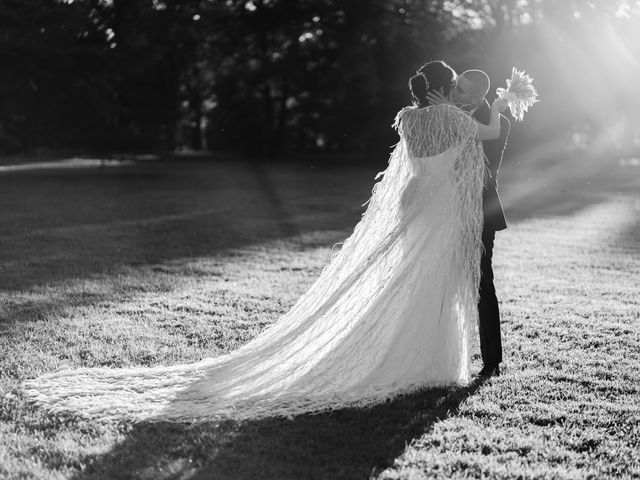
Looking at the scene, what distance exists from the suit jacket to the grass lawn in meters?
1.22

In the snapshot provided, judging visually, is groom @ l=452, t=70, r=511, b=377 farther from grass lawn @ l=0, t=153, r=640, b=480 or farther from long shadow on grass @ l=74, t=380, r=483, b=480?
long shadow on grass @ l=74, t=380, r=483, b=480

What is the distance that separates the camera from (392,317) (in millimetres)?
5184

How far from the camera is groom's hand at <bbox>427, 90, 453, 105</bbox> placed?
5.22 metres

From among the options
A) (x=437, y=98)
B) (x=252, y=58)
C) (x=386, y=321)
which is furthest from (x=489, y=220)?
(x=252, y=58)

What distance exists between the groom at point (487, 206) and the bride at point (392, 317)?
0.42ft

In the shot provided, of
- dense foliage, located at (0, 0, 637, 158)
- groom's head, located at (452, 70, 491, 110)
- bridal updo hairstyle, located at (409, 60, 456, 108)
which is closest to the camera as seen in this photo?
bridal updo hairstyle, located at (409, 60, 456, 108)

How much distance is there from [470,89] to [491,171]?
24.9 inches

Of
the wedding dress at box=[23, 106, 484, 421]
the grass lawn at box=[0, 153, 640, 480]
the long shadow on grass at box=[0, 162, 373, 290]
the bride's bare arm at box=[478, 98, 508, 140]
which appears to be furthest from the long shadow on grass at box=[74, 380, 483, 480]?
the long shadow on grass at box=[0, 162, 373, 290]

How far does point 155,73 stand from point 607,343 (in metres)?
37.2

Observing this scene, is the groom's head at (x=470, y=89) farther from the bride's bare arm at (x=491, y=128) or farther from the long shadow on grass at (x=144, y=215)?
the long shadow on grass at (x=144, y=215)

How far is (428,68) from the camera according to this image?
5.20 meters

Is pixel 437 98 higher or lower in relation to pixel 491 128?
higher

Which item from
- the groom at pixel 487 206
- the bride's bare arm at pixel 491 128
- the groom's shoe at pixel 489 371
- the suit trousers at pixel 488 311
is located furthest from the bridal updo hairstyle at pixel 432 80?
the groom's shoe at pixel 489 371

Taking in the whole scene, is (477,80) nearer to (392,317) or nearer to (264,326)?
(392,317)
